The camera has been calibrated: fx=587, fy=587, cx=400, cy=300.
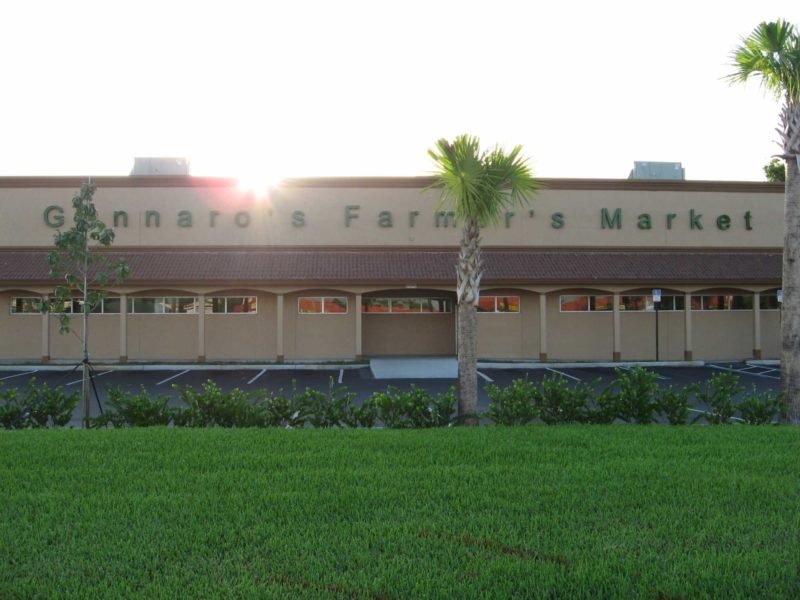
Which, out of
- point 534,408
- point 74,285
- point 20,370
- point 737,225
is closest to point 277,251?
point 20,370

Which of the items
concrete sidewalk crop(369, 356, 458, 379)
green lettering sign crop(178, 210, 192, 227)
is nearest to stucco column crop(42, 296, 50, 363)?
green lettering sign crop(178, 210, 192, 227)

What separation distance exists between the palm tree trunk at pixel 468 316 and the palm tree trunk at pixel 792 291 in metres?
5.21

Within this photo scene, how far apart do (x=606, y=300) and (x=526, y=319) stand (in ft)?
11.4

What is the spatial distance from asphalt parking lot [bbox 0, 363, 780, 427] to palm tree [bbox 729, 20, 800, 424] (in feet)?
21.5

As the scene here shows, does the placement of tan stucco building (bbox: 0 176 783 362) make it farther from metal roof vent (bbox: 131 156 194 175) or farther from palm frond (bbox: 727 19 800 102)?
palm frond (bbox: 727 19 800 102)

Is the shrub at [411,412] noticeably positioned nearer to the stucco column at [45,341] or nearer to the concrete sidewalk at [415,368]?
the concrete sidewalk at [415,368]

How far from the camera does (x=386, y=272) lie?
2306 cm

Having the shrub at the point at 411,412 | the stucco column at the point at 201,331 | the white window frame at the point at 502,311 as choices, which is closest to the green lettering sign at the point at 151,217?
the stucco column at the point at 201,331

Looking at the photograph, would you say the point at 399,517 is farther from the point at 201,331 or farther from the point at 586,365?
the point at 201,331

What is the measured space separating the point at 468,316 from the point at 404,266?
13.9 m

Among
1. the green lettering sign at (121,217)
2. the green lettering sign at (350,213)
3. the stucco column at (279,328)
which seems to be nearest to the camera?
the stucco column at (279,328)

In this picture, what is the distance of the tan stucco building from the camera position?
910 inches

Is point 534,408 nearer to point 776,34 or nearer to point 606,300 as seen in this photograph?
point 776,34

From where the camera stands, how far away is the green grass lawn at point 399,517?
12.3 ft
